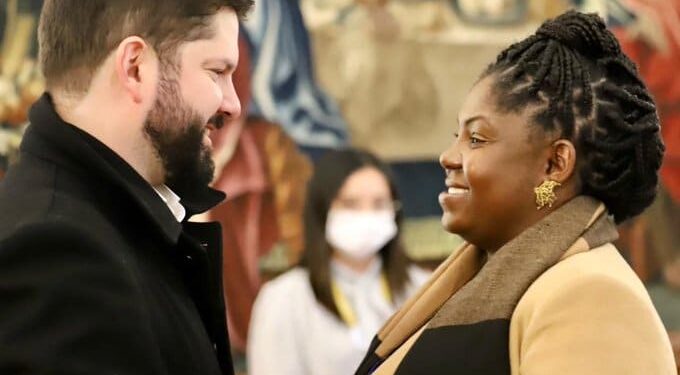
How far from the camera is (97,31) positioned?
1.80 meters

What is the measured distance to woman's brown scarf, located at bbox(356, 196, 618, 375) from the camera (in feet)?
6.56

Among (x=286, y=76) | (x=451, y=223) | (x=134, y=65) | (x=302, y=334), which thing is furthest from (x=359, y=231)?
(x=134, y=65)

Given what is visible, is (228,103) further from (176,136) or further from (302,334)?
(302,334)

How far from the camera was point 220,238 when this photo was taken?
217 cm

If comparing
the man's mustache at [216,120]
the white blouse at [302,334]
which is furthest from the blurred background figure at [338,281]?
the man's mustache at [216,120]

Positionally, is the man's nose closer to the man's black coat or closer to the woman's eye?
the woman's eye

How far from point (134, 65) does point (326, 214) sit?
2261 millimetres

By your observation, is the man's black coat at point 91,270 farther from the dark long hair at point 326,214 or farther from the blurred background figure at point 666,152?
the blurred background figure at point 666,152

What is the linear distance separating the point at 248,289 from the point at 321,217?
107 cm

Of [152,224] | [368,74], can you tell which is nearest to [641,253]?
[368,74]

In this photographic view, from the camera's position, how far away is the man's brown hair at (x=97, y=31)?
5.93 feet

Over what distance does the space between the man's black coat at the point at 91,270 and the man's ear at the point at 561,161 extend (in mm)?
692

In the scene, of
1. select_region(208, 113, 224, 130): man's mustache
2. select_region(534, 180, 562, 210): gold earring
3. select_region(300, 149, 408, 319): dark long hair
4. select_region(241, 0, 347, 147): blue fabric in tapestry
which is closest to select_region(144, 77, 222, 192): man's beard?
select_region(208, 113, 224, 130): man's mustache

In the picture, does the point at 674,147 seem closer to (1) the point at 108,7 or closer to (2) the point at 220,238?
(2) the point at 220,238
